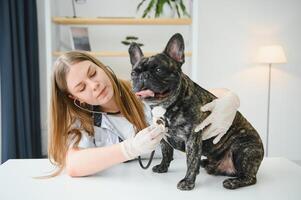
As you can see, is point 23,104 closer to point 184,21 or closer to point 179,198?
point 184,21

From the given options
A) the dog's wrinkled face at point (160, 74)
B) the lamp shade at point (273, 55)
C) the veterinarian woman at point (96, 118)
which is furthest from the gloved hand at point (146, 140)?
the lamp shade at point (273, 55)

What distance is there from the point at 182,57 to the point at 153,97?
0.13 metres

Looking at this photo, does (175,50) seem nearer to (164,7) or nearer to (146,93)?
(146,93)

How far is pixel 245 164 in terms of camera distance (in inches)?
30.5

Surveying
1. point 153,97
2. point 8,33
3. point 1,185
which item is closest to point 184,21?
point 8,33

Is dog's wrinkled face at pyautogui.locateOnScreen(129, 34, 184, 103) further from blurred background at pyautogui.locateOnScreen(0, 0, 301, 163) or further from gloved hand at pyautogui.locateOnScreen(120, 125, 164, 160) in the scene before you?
blurred background at pyautogui.locateOnScreen(0, 0, 301, 163)

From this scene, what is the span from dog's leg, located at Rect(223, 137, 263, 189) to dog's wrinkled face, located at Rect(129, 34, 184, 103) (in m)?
0.27

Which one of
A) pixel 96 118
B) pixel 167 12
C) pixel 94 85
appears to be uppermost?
pixel 167 12

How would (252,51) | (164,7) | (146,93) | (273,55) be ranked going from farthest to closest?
(252,51)
(273,55)
(164,7)
(146,93)

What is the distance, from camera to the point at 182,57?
28.8 inches

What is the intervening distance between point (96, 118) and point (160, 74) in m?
0.43

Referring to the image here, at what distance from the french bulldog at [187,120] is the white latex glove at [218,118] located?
0.02 meters

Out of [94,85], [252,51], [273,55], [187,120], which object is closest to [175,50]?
[187,120]

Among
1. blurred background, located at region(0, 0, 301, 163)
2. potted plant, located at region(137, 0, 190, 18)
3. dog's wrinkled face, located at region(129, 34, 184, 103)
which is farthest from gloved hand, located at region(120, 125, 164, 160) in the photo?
potted plant, located at region(137, 0, 190, 18)
